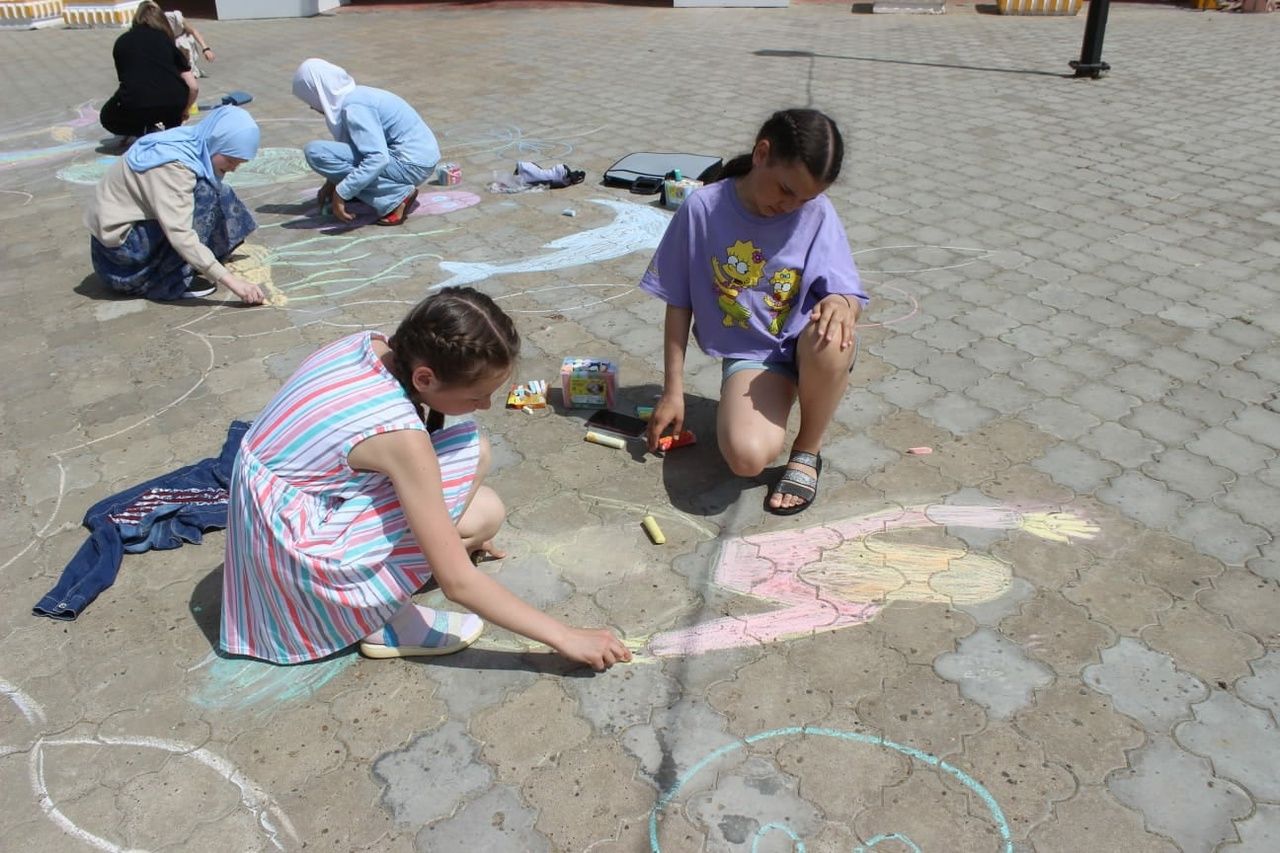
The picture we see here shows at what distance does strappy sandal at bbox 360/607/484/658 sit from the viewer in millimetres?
2432

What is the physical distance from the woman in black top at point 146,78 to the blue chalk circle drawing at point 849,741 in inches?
258

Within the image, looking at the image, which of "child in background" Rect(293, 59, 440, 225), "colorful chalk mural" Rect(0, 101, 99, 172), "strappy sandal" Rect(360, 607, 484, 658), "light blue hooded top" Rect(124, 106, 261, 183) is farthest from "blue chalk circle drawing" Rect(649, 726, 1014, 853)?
"colorful chalk mural" Rect(0, 101, 99, 172)

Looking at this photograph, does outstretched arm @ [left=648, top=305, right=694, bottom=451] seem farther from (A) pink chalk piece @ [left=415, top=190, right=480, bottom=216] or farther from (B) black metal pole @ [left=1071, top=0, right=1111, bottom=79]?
(B) black metal pole @ [left=1071, top=0, right=1111, bottom=79]

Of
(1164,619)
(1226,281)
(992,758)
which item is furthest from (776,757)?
(1226,281)

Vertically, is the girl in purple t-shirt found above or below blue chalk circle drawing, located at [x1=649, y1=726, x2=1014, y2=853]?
above

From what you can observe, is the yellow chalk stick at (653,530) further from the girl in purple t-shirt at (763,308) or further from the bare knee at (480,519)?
the bare knee at (480,519)

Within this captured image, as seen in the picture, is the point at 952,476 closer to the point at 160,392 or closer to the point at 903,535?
the point at 903,535

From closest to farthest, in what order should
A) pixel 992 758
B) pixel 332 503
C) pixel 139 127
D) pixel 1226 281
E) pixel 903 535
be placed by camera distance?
pixel 992 758, pixel 332 503, pixel 903 535, pixel 1226 281, pixel 139 127

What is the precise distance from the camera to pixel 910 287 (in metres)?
4.43

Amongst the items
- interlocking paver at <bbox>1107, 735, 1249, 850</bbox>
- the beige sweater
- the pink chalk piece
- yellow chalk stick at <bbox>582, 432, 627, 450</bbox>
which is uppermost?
the beige sweater

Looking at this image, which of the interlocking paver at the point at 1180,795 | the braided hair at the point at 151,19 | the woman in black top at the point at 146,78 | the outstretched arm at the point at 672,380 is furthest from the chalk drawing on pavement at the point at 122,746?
the braided hair at the point at 151,19

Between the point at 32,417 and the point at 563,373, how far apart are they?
1963 millimetres

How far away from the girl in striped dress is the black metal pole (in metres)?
7.82

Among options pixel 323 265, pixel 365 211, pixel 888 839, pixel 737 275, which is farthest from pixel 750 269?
pixel 365 211
